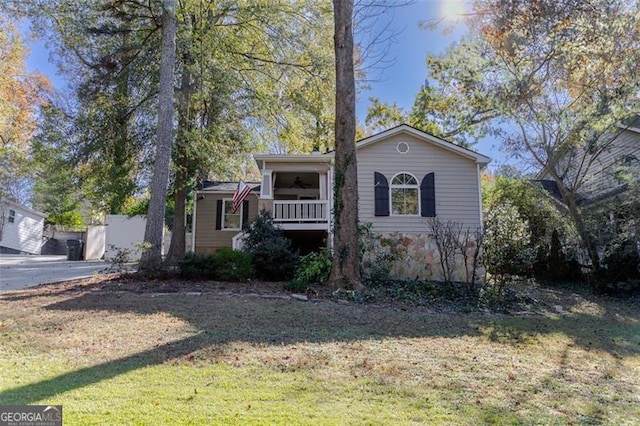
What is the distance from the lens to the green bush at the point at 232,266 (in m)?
9.77

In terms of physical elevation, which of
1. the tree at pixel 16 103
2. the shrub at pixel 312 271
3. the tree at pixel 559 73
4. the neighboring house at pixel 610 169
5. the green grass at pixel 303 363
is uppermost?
the tree at pixel 16 103

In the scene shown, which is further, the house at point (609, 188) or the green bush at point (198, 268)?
the house at point (609, 188)

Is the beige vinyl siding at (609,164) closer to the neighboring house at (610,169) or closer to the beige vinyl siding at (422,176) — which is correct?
the neighboring house at (610,169)

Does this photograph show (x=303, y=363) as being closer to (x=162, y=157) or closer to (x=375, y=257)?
(x=375, y=257)

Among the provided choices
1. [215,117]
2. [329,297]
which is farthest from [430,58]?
[329,297]

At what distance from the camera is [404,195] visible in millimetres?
13109

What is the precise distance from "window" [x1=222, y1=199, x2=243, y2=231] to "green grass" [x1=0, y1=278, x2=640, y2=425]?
32.2 feet

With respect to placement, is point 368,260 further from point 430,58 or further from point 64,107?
point 64,107

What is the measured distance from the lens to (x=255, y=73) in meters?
15.2

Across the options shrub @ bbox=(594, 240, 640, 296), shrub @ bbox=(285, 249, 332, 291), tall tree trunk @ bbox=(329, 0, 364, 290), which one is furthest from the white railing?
shrub @ bbox=(594, 240, 640, 296)

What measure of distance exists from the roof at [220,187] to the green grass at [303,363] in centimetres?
960

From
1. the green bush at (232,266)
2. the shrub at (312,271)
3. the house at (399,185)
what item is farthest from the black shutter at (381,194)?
the green bush at (232,266)

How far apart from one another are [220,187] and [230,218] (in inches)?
55.1

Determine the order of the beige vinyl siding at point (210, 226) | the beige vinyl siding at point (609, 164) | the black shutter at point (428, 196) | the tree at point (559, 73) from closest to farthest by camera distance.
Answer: the tree at point (559, 73), the beige vinyl siding at point (609, 164), the black shutter at point (428, 196), the beige vinyl siding at point (210, 226)
